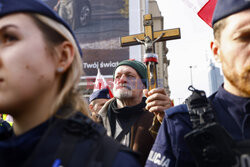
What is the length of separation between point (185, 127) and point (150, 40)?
68.5 inches

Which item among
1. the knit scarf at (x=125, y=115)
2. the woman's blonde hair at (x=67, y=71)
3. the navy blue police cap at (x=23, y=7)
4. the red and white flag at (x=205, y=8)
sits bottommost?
the knit scarf at (x=125, y=115)

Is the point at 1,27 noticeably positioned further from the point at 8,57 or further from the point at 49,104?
the point at 49,104

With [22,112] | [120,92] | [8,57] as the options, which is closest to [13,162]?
[22,112]

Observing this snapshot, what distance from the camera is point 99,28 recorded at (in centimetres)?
2645

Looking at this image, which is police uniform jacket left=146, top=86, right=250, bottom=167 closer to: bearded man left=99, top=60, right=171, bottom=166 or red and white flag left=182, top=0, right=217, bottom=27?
bearded man left=99, top=60, right=171, bottom=166

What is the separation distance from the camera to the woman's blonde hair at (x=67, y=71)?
1326 millimetres

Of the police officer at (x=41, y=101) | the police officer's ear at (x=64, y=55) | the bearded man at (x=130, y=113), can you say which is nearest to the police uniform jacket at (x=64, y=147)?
the police officer at (x=41, y=101)

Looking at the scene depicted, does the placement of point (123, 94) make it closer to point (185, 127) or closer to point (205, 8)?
point (205, 8)

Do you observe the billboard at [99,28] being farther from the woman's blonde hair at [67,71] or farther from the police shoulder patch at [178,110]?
the woman's blonde hair at [67,71]

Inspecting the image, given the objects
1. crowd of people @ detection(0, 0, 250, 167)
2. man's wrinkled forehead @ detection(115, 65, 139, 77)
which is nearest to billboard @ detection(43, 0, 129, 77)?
man's wrinkled forehead @ detection(115, 65, 139, 77)

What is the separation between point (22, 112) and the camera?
1.29m

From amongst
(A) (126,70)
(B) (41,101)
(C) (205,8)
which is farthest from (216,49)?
(A) (126,70)

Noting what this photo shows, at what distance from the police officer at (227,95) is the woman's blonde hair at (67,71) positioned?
0.69m

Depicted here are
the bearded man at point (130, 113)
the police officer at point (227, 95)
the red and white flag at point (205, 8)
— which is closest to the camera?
the police officer at point (227, 95)
